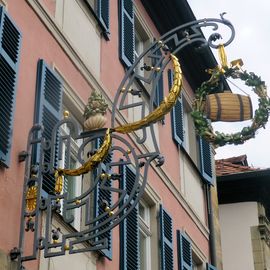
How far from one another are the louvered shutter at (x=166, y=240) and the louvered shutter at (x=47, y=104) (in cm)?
345

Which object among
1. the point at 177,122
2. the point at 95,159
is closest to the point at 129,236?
the point at 95,159

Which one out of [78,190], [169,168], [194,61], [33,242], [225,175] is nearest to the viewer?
[33,242]

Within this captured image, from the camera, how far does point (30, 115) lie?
9.56 m

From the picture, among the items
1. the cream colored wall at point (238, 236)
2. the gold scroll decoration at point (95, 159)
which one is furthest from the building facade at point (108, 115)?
the cream colored wall at point (238, 236)

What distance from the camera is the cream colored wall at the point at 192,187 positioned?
49.6 ft

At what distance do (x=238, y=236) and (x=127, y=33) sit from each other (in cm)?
681

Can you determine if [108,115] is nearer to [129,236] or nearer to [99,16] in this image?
[99,16]

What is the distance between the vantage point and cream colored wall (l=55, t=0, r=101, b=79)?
11266 mm

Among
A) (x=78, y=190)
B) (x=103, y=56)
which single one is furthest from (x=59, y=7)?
(x=78, y=190)

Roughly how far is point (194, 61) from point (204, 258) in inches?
142

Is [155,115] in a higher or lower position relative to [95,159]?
higher

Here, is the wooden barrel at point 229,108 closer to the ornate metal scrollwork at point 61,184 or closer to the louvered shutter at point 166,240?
the ornate metal scrollwork at point 61,184

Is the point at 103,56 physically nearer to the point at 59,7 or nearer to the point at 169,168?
the point at 59,7

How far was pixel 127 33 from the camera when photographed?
536 inches
